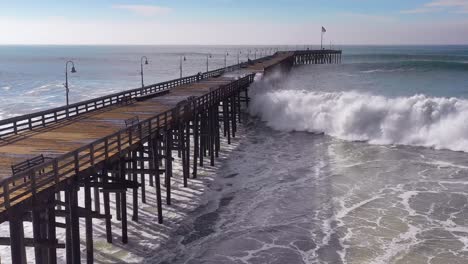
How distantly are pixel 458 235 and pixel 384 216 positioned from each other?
3.21m

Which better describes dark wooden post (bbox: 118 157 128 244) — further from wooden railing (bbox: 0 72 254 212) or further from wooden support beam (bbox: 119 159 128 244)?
wooden railing (bbox: 0 72 254 212)

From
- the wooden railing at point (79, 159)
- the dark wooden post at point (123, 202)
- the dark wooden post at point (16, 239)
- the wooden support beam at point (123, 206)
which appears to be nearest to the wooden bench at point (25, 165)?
the wooden railing at point (79, 159)

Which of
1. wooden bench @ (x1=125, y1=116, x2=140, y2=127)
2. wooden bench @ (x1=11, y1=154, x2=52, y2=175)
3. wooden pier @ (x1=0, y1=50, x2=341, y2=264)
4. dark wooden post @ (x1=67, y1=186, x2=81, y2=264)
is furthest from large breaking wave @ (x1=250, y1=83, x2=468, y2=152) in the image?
wooden bench @ (x1=11, y1=154, x2=52, y2=175)

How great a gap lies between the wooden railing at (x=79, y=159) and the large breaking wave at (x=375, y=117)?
57.1 feet

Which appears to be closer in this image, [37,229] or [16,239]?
[16,239]

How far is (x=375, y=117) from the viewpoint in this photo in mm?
43906

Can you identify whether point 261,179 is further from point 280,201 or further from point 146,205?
point 146,205

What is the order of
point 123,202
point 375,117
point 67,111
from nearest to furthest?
point 123,202
point 67,111
point 375,117

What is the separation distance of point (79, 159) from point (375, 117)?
34.5 meters

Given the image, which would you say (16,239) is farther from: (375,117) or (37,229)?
(375,117)

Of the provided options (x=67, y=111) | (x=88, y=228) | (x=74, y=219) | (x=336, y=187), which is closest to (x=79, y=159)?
(x=74, y=219)

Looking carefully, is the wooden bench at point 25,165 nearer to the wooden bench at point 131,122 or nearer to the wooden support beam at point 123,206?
the wooden support beam at point 123,206

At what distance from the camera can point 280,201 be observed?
24.0 meters

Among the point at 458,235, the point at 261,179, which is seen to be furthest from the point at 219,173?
the point at 458,235
